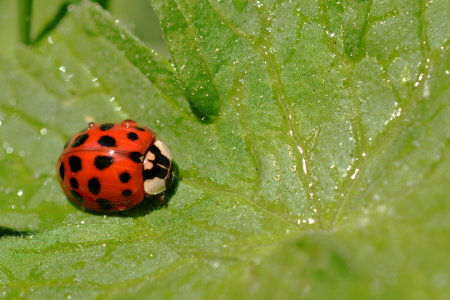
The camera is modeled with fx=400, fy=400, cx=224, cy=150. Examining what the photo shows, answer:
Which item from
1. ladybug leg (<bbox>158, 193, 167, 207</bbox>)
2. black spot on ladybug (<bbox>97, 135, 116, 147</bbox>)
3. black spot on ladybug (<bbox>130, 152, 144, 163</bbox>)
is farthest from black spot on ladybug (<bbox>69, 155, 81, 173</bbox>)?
ladybug leg (<bbox>158, 193, 167, 207</bbox>)

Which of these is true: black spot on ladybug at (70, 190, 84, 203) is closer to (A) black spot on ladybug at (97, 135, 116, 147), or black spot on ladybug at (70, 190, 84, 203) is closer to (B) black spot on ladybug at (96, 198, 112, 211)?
(B) black spot on ladybug at (96, 198, 112, 211)

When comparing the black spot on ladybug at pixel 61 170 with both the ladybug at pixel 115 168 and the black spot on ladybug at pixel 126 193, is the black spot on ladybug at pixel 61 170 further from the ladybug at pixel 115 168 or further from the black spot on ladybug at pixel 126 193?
the black spot on ladybug at pixel 126 193

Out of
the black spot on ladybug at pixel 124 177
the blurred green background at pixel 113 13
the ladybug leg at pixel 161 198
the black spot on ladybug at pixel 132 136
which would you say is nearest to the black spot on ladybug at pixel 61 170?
the black spot on ladybug at pixel 124 177

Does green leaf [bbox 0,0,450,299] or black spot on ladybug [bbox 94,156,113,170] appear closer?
green leaf [bbox 0,0,450,299]

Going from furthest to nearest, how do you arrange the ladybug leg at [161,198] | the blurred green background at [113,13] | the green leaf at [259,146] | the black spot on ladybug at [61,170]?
the blurred green background at [113,13]
the black spot on ladybug at [61,170]
the ladybug leg at [161,198]
the green leaf at [259,146]

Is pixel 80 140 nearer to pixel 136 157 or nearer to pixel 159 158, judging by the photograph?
pixel 136 157
